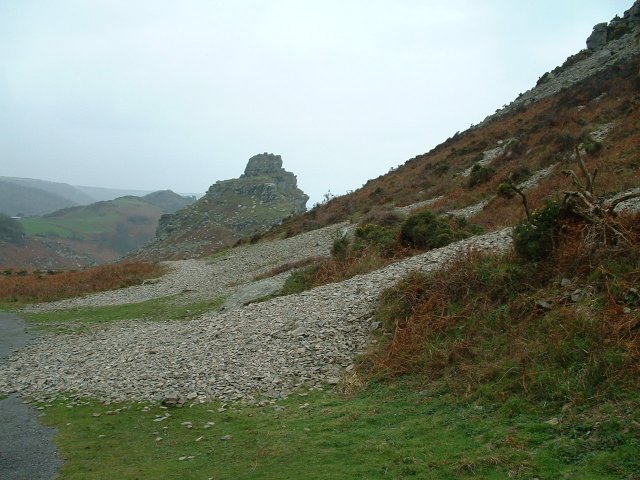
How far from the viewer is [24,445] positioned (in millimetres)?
9773

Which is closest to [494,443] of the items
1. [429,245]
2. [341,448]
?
[341,448]

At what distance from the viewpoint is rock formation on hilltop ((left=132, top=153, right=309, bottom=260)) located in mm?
89062

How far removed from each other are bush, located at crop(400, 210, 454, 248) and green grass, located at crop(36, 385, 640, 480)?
405 inches

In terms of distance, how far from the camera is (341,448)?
749 centimetres

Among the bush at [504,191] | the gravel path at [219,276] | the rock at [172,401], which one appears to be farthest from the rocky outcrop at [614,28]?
the rock at [172,401]

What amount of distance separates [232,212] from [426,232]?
324 ft

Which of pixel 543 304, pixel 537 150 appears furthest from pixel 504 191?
pixel 543 304

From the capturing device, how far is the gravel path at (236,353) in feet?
37.5

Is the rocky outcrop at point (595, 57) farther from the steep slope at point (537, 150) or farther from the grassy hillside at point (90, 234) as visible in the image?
the grassy hillside at point (90, 234)

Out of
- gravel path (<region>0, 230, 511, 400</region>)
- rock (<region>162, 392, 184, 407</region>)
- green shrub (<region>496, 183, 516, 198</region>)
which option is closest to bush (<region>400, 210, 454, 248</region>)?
gravel path (<region>0, 230, 511, 400</region>)

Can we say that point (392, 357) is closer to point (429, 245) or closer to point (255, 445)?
point (255, 445)

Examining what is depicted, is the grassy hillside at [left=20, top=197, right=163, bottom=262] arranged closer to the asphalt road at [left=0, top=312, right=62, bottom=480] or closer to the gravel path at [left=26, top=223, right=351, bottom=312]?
the gravel path at [left=26, top=223, right=351, bottom=312]

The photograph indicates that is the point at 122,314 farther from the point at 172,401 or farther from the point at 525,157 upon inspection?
the point at 525,157

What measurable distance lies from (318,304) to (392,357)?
193 inches
